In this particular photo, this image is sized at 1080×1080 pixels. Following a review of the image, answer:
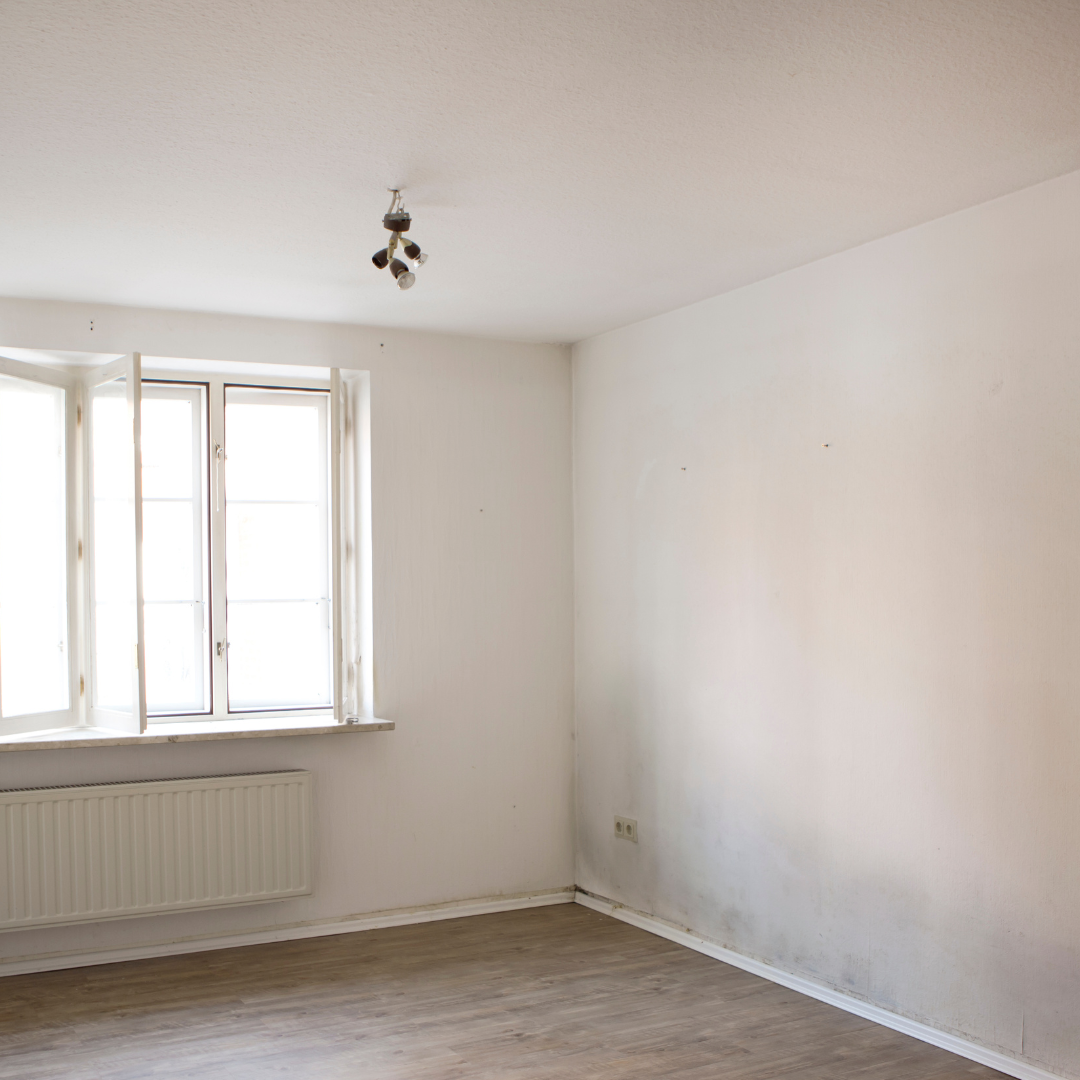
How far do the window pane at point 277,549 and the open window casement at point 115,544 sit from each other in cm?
50

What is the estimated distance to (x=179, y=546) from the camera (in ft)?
15.7

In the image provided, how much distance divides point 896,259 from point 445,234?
1545mm

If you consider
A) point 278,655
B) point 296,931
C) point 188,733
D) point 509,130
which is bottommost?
point 296,931

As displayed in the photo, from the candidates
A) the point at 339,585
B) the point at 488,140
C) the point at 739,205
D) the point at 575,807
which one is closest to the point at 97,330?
the point at 339,585

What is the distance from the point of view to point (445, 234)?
3562 mm

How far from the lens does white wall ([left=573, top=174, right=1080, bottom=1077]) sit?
3139 millimetres

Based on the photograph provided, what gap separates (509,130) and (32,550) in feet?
9.50

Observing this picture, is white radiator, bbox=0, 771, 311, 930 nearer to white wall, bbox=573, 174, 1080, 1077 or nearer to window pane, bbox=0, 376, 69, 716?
window pane, bbox=0, 376, 69, 716

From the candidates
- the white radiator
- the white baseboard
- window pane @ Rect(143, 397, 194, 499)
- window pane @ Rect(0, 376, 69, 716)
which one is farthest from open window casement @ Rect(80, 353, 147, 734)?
the white baseboard

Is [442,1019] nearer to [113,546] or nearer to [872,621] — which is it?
[872,621]

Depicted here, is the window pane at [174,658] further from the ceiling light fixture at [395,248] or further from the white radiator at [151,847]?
the ceiling light fixture at [395,248]

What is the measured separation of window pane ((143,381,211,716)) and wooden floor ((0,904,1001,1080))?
1172 millimetres

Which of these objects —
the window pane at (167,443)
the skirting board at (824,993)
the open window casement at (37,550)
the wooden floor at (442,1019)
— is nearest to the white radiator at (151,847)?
the wooden floor at (442,1019)

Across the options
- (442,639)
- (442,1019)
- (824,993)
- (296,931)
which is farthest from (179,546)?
(824,993)
